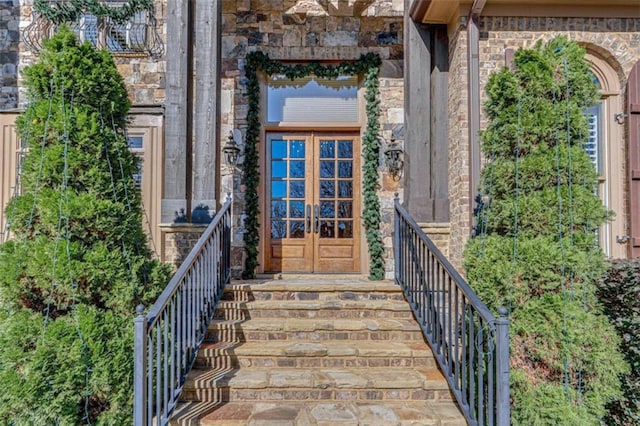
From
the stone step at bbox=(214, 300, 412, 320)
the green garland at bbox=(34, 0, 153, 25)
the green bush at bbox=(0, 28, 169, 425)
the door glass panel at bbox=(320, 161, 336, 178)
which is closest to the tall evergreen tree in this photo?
the stone step at bbox=(214, 300, 412, 320)

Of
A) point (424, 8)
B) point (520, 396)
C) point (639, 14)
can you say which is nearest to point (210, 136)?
point (424, 8)

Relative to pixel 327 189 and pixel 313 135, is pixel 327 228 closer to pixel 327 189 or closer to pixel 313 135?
pixel 327 189

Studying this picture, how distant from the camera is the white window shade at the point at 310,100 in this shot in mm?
5352

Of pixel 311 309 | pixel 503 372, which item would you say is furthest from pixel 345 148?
pixel 503 372

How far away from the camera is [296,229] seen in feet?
17.5

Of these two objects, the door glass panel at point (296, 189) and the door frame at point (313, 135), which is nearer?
the door frame at point (313, 135)

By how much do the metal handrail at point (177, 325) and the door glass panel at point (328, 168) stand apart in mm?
1706

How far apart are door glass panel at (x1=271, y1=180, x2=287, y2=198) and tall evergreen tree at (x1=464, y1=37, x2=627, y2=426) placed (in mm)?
2755

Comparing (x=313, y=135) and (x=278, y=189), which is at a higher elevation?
(x=313, y=135)

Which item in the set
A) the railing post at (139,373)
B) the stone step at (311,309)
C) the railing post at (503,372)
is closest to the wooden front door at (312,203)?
the stone step at (311,309)

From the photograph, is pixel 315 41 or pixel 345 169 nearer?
pixel 315 41

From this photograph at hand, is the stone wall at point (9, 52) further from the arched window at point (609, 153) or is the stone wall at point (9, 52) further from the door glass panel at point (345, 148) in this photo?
the arched window at point (609, 153)

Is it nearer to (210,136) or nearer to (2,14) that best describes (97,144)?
(210,136)

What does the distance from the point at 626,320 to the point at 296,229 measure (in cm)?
335
